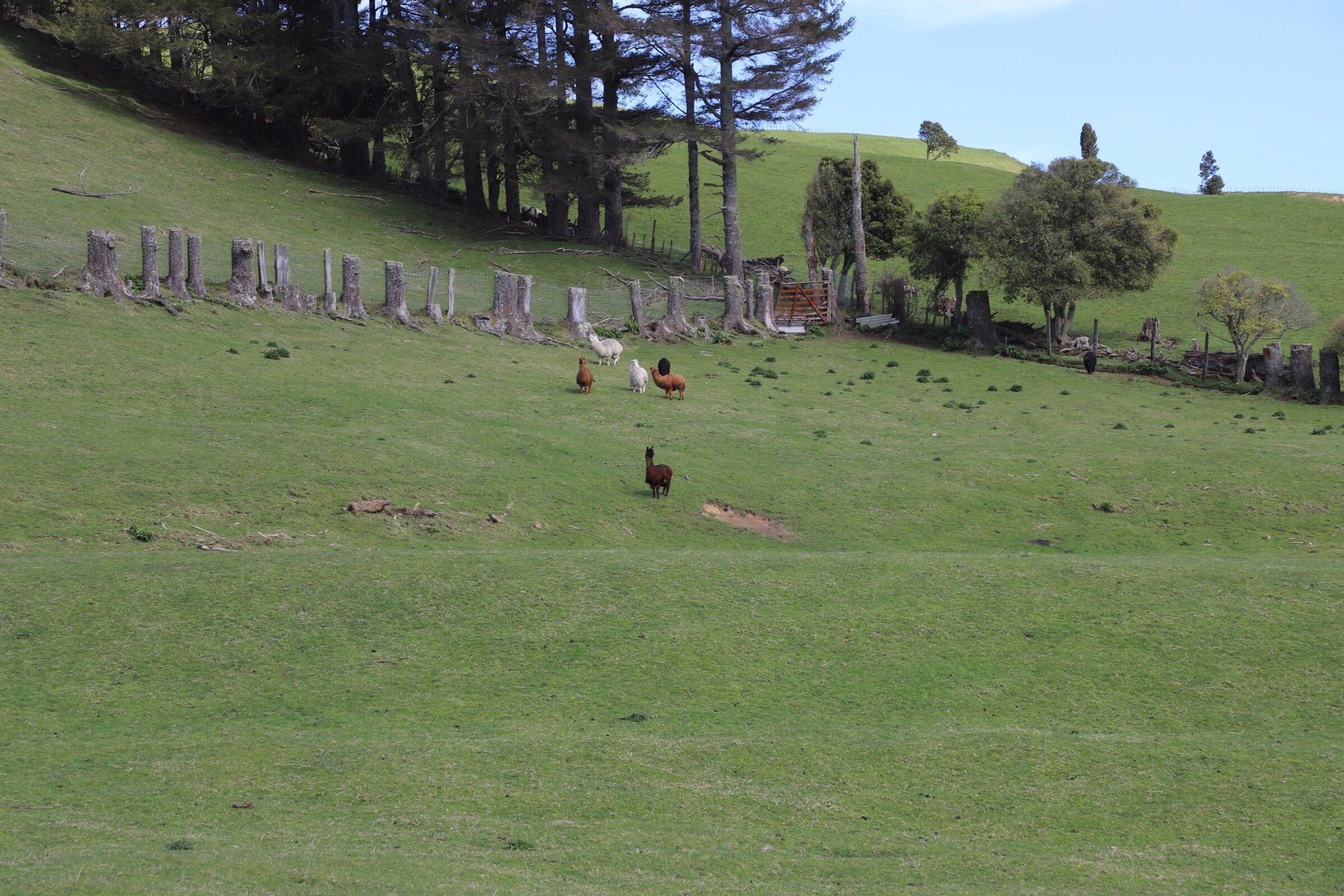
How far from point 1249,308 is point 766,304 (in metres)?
19.6

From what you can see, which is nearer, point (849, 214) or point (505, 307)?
point (505, 307)

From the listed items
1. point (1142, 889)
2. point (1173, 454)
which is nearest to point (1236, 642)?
point (1142, 889)

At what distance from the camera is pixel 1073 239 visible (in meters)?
49.4

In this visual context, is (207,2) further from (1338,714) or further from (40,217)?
(1338,714)

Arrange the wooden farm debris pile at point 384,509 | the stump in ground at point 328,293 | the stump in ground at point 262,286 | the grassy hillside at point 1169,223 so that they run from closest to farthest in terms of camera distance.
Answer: the wooden farm debris pile at point 384,509 < the stump in ground at point 262,286 < the stump in ground at point 328,293 < the grassy hillside at point 1169,223

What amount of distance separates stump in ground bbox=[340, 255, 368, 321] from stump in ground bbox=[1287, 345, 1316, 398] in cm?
3438

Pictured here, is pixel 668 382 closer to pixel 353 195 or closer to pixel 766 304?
pixel 766 304

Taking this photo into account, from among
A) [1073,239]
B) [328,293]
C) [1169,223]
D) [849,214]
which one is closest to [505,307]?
[328,293]

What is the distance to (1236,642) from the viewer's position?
585 inches

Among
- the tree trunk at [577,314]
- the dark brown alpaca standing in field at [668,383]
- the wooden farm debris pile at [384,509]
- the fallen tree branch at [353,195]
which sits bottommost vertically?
the wooden farm debris pile at [384,509]

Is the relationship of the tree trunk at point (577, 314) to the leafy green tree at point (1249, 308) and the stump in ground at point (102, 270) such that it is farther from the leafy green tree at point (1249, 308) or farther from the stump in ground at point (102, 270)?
the leafy green tree at point (1249, 308)

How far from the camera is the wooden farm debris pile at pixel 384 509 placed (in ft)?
67.3

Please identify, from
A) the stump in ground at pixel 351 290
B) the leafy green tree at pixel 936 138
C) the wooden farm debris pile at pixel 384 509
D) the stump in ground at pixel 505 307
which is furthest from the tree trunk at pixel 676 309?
the leafy green tree at pixel 936 138

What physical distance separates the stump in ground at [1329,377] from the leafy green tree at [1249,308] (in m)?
2.88
